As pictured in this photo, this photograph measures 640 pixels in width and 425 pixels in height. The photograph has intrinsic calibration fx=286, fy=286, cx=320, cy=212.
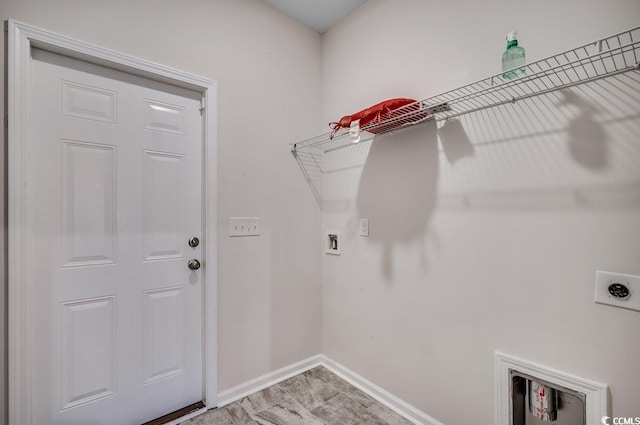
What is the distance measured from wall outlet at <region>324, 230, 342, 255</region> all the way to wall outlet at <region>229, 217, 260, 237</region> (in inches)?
21.4

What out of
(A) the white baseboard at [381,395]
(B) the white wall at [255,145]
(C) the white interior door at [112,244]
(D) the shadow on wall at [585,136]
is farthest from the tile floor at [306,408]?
(D) the shadow on wall at [585,136]

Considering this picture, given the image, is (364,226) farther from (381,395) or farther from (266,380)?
(266,380)

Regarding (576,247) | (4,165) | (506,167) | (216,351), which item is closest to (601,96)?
(506,167)

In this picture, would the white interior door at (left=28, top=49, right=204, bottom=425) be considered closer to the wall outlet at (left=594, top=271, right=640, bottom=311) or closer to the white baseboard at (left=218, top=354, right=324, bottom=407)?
the white baseboard at (left=218, top=354, right=324, bottom=407)

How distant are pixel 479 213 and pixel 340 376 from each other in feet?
4.83

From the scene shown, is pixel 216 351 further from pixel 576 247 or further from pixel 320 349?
pixel 576 247

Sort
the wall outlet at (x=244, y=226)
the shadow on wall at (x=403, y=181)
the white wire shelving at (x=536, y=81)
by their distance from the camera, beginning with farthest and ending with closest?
the wall outlet at (x=244, y=226) < the shadow on wall at (x=403, y=181) < the white wire shelving at (x=536, y=81)

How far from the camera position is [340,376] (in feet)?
6.64

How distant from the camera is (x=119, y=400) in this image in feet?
4.85

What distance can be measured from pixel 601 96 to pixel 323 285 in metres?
1.83

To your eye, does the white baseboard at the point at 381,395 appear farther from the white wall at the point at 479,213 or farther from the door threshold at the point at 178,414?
the door threshold at the point at 178,414

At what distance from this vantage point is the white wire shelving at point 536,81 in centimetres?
94

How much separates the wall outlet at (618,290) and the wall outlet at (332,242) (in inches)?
53.2

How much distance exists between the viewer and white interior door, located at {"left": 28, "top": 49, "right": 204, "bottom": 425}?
4.29 feet
